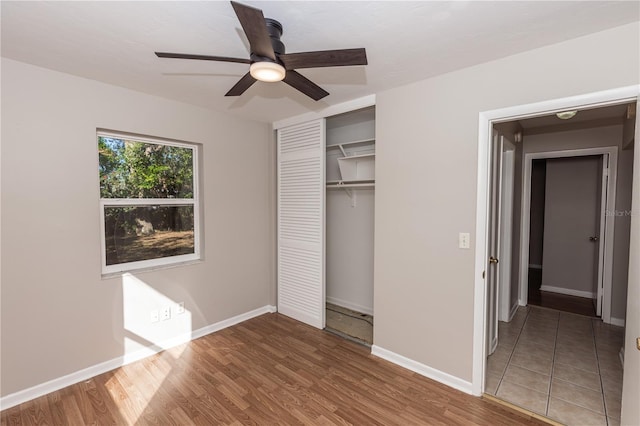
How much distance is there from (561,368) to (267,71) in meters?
3.37

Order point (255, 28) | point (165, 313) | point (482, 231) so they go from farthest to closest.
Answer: point (165, 313) → point (482, 231) → point (255, 28)

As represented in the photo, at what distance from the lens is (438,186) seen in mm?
2379

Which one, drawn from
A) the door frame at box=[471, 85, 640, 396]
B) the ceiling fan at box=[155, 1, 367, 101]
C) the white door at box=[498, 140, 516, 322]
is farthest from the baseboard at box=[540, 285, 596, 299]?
the ceiling fan at box=[155, 1, 367, 101]

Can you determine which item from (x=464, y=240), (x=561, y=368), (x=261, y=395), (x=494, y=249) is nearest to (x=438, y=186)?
(x=464, y=240)

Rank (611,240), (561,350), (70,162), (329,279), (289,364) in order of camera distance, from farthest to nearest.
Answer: (329,279)
(611,240)
(561,350)
(289,364)
(70,162)

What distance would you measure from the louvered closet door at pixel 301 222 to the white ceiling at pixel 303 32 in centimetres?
111

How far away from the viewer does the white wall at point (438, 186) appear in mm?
1926

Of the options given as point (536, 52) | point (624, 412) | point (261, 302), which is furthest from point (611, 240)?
point (261, 302)

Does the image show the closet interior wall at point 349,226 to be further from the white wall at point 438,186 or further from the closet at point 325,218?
the white wall at point 438,186

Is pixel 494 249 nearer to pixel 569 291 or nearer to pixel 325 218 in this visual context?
pixel 325 218

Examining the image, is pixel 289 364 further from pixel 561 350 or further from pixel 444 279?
pixel 561 350

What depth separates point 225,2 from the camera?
1.45 meters

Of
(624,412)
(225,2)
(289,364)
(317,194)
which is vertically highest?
(225,2)

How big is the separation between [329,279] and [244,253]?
4.31 ft
